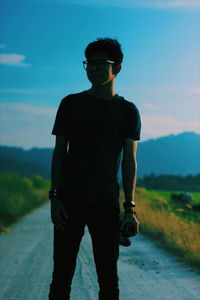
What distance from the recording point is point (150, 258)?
923 centimetres

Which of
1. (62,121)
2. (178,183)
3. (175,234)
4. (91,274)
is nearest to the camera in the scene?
(62,121)

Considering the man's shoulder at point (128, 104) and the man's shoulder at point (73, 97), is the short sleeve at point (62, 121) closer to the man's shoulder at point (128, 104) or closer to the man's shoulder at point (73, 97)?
the man's shoulder at point (73, 97)

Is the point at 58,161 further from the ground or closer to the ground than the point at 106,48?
closer to the ground

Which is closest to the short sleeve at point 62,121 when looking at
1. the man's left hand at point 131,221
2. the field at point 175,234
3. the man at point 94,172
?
the man at point 94,172

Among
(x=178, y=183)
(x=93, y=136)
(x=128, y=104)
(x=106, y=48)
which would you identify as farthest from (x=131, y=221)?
(x=178, y=183)

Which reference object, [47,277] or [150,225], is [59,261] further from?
[150,225]

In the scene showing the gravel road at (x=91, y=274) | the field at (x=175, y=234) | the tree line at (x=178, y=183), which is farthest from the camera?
the tree line at (x=178, y=183)

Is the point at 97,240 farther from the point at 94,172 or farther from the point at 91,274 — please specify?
the point at 91,274

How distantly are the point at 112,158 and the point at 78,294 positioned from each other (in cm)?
307

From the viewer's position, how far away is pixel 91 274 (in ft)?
23.8

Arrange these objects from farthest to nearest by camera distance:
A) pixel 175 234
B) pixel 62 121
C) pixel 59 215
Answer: pixel 175 234
pixel 62 121
pixel 59 215

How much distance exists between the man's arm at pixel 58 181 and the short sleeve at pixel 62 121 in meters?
0.04

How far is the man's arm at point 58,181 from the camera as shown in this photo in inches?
132

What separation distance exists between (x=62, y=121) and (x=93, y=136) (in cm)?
24
